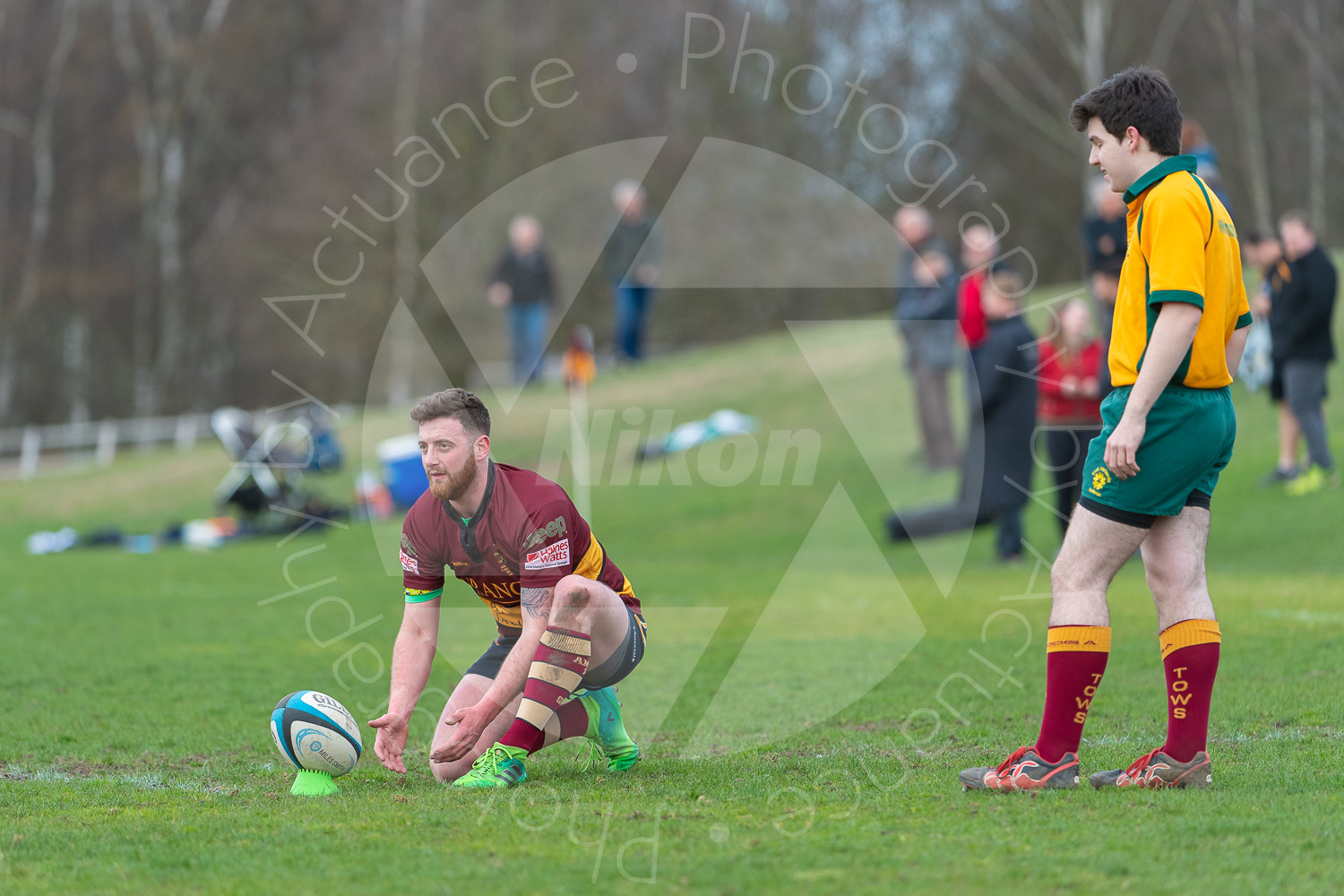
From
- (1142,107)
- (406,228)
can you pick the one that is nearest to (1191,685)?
(1142,107)

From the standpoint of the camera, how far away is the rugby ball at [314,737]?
434 cm

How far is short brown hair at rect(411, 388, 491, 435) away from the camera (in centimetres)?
430

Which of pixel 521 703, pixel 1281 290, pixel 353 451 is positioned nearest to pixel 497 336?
pixel 353 451

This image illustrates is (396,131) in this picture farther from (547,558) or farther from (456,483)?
(547,558)

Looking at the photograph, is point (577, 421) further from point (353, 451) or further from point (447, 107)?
point (447, 107)

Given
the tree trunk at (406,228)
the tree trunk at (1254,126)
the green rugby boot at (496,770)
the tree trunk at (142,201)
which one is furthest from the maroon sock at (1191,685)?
the tree trunk at (142,201)

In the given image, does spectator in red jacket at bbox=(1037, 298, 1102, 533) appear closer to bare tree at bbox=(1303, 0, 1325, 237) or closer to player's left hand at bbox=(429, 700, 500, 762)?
player's left hand at bbox=(429, 700, 500, 762)

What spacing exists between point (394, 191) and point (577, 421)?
1369cm

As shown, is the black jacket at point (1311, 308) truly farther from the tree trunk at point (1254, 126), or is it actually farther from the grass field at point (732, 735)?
the tree trunk at point (1254, 126)

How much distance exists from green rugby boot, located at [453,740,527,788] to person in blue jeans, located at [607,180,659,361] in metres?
13.1

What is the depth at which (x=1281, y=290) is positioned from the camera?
436 inches

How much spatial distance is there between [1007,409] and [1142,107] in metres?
7.31

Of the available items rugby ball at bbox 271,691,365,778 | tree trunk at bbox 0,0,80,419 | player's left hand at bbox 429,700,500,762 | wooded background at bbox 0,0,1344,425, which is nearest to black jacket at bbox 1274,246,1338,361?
player's left hand at bbox 429,700,500,762

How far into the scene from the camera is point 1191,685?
397cm
